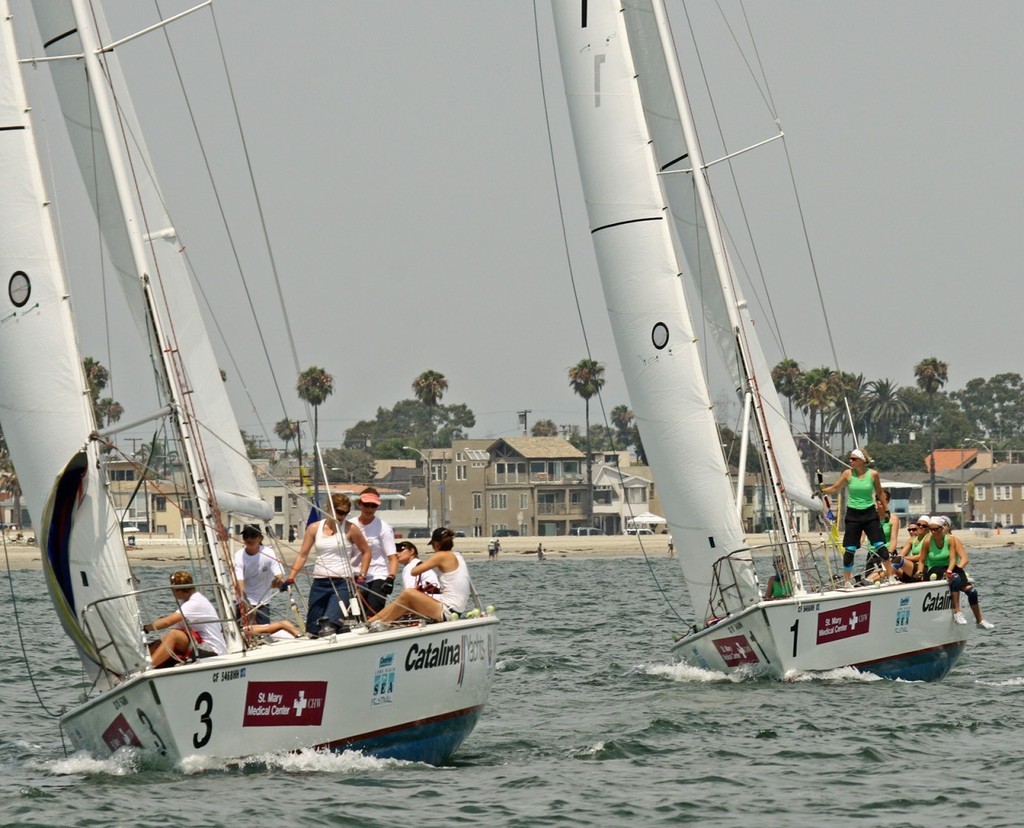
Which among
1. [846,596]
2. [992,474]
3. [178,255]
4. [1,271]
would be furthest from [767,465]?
[992,474]

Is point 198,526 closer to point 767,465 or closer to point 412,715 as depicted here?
point 412,715

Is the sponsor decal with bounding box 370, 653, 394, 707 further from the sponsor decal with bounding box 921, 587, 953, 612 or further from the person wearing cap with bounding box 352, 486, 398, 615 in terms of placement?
the sponsor decal with bounding box 921, 587, 953, 612

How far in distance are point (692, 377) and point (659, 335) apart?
0.63 metres

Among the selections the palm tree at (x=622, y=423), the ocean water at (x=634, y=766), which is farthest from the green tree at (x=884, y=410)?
the ocean water at (x=634, y=766)

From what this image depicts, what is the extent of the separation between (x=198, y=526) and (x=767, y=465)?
326 inches

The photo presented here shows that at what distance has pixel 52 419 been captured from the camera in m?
13.1

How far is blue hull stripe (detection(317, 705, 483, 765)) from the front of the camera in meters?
13.1

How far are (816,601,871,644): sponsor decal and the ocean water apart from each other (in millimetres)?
488

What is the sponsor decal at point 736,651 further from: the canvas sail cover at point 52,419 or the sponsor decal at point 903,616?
the canvas sail cover at point 52,419

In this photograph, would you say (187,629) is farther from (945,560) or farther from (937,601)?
(945,560)

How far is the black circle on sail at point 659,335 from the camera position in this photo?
19.8m

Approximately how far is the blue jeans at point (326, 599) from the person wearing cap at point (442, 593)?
478 mm

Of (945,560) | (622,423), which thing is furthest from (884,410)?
(945,560)

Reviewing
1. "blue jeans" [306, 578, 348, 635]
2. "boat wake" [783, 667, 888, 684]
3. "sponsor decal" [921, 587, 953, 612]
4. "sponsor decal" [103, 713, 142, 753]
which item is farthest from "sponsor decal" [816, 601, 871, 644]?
"sponsor decal" [103, 713, 142, 753]
